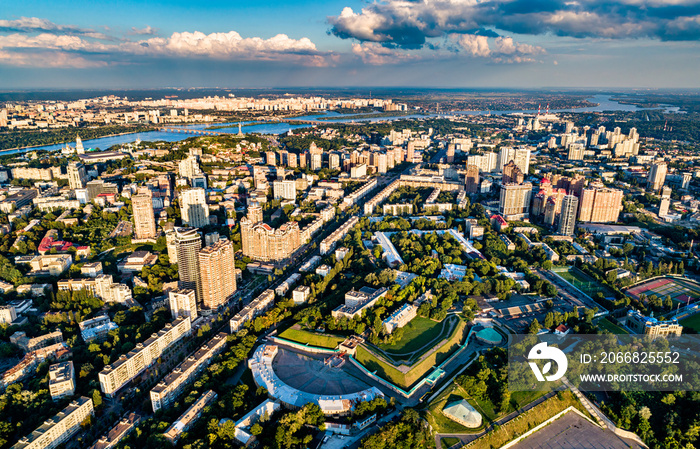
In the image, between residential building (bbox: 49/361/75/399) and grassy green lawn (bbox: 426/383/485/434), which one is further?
residential building (bbox: 49/361/75/399)

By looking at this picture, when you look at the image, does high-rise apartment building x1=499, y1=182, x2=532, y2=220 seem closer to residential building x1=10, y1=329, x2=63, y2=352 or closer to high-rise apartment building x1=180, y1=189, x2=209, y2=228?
high-rise apartment building x1=180, y1=189, x2=209, y2=228

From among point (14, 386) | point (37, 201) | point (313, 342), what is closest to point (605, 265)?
point (313, 342)

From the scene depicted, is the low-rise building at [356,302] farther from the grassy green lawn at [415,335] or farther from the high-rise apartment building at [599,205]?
the high-rise apartment building at [599,205]

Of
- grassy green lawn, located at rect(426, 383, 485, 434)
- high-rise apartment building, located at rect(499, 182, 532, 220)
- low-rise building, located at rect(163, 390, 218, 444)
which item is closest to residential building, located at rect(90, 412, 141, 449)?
low-rise building, located at rect(163, 390, 218, 444)

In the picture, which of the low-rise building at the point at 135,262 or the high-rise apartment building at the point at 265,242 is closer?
the low-rise building at the point at 135,262

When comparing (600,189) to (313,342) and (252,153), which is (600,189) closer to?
(313,342)

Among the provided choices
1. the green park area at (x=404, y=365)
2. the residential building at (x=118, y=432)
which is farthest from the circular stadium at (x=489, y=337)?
the residential building at (x=118, y=432)
